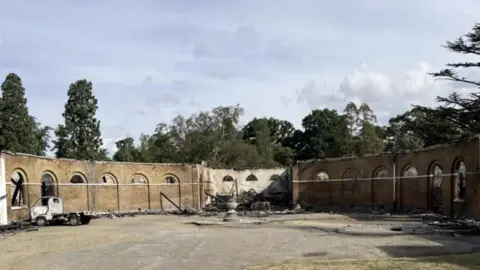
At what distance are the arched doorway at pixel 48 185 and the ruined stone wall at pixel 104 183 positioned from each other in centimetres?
7

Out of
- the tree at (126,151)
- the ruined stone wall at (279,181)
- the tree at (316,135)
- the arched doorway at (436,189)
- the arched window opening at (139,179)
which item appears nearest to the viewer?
the ruined stone wall at (279,181)

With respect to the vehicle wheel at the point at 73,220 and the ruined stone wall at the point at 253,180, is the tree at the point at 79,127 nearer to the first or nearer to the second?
the ruined stone wall at the point at 253,180

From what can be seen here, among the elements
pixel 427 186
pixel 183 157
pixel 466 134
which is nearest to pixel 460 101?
pixel 466 134

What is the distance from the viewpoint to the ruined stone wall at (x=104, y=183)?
3244 cm

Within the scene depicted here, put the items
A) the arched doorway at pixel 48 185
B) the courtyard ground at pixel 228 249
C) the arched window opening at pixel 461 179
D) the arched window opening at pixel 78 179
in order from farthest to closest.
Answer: the arched window opening at pixel 78 179 → the arched doorway at pixel 48 185 → the arched window opening at pixel 461 179 → the courtyard ground at pixel 228 249

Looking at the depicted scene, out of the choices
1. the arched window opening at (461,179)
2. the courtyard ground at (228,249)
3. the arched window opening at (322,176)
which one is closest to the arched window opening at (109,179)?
the courtyard ground at (228,249)

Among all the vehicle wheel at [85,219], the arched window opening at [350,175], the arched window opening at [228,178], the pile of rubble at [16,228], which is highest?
the arched window opening at [350,175]

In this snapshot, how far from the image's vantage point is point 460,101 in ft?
80.5

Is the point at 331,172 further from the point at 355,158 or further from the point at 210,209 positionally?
the point at 210,209

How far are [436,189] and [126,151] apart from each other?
52.1 metres

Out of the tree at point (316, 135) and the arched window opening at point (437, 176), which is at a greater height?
the tree at point (316, 135)

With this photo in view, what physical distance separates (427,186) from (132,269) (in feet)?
82.8

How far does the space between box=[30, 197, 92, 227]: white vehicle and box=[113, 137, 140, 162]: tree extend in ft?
141

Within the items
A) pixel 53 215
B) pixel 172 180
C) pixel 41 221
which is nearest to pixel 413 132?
pixel 172 180
